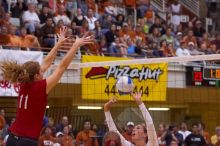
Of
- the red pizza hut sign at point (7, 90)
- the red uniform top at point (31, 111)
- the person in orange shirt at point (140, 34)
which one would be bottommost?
the red pizza hut sign at point (7, 90)

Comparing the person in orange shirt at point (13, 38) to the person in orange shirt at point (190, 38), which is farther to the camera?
the person in orange shirt at point (190, 38)

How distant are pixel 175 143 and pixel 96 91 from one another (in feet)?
12.8

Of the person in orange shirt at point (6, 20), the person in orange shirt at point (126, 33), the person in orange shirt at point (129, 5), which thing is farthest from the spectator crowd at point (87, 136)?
the person in orange shirt at point (129, 5)

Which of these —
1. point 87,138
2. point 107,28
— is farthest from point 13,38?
point 107,28

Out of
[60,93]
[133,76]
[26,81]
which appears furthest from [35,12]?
[26,81]

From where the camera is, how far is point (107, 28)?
859 inches

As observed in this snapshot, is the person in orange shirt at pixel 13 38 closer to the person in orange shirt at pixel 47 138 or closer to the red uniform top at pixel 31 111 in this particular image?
the person in orange shirt at pixel 47 138

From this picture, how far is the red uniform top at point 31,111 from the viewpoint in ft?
23.1

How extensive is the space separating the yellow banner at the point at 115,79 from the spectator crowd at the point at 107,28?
0.97 m

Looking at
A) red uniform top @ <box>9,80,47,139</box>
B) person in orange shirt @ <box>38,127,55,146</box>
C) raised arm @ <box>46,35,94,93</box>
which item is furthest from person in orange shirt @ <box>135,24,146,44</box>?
red uniform top @ <box>9,80,47,139</box>

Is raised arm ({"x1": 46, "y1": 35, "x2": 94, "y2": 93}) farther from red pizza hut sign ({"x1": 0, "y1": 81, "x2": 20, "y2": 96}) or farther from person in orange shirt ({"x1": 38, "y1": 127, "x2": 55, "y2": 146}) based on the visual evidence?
red pizza hut sign ({"x1": 0, "y1": 81, "x2": 20, "y2": 96})

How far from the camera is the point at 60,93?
1933 centimetres

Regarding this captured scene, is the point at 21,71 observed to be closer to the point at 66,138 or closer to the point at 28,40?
the point at 66,138

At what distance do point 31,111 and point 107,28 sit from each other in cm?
1487
